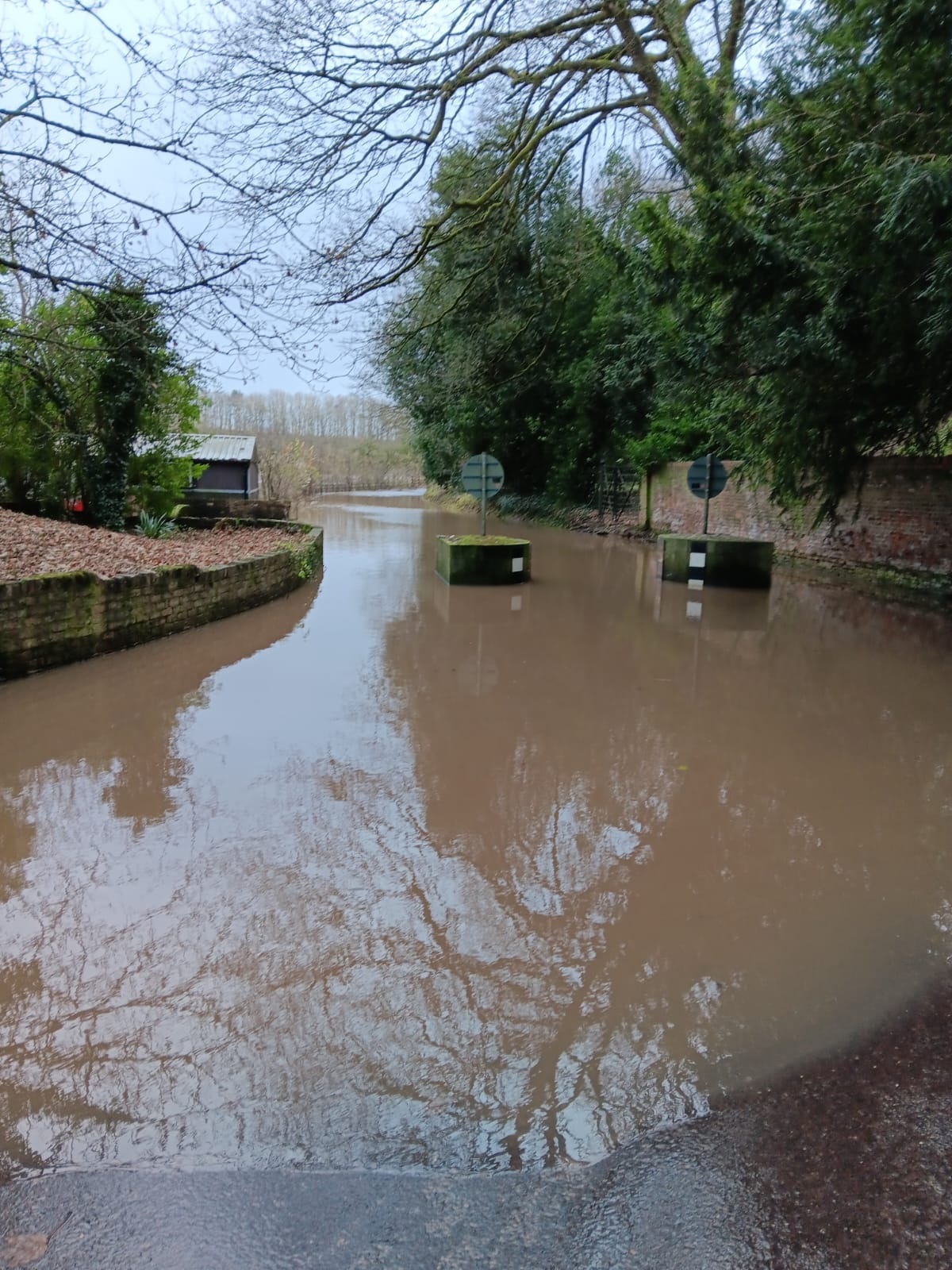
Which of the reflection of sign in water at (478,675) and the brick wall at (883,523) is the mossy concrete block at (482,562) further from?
the reflection of sign in water at (478,675)

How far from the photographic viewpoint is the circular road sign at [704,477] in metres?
13.8

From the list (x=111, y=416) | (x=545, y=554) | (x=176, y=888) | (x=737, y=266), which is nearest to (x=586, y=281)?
(x=545, y=554)

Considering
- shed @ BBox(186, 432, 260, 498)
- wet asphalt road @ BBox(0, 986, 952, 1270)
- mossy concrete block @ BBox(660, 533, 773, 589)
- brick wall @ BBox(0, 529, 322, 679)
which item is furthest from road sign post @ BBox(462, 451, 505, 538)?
shed @ BBox(186, 432, 260, 498)

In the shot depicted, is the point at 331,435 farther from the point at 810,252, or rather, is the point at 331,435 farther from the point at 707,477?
the point at 810,252

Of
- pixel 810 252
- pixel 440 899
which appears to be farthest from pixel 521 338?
pixel 440 899

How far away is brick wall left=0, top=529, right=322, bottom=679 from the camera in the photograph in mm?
7102

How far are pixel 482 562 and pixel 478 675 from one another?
6204mm

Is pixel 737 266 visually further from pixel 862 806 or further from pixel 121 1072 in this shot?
pixel 121 1072

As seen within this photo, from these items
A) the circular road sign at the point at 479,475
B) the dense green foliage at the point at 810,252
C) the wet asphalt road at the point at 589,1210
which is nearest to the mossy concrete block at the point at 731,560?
the dense green foliage at the point at 810,252

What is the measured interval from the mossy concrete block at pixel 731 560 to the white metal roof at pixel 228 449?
64.9 feet

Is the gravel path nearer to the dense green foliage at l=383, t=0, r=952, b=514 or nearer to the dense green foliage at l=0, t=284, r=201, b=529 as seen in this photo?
the dense green foliage at l=0, t=284, r=201, b=529

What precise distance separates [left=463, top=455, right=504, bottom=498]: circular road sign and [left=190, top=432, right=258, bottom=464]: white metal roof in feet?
56.8

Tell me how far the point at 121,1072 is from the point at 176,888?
1.20 meters

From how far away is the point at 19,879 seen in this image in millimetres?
3850
